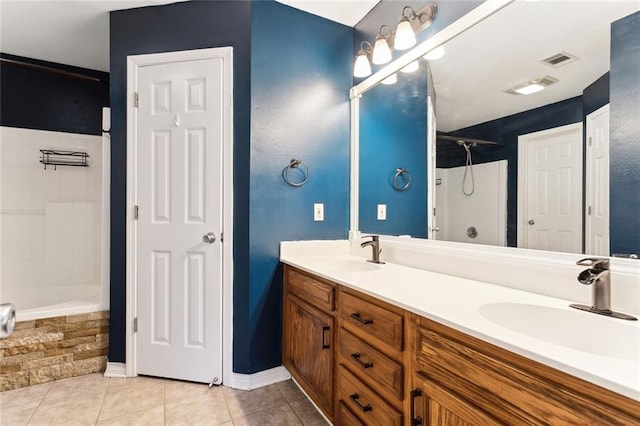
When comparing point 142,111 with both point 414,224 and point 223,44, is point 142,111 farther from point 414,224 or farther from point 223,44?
point 414,224

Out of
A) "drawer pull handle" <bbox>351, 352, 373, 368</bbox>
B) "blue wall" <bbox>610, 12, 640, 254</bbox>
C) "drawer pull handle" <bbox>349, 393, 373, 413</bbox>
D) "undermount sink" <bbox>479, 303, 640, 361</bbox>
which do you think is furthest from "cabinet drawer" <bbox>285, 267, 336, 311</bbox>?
"blue wall" <bbox>610, 12, 640, 254</bbox>

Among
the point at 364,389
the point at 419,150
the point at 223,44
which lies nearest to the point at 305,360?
the point at 364,389

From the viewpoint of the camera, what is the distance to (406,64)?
185 cm

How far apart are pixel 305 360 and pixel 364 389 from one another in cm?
58

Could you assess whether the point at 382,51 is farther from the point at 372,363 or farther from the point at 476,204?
the point at 372,363

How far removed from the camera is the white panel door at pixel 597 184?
1018mm

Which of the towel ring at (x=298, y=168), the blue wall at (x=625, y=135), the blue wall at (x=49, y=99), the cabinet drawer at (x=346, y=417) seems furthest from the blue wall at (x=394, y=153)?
the blue wall at (x=49, y=99)

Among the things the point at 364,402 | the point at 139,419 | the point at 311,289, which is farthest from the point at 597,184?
the point at 139,419

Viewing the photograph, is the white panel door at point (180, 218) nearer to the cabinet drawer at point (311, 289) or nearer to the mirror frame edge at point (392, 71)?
the cabinet drawer at point (311, 289)

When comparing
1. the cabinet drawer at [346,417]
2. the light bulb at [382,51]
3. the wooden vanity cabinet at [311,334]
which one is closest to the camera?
the cabinet drawer at [346,417]

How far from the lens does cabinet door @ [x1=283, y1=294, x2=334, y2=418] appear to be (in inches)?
60.1

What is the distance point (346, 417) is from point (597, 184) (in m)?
1.30

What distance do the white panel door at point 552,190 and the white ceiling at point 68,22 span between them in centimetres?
153

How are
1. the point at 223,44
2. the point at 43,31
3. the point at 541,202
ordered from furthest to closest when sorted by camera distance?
the point at 43,31 < the point at 223,44 < the point at 541,202
